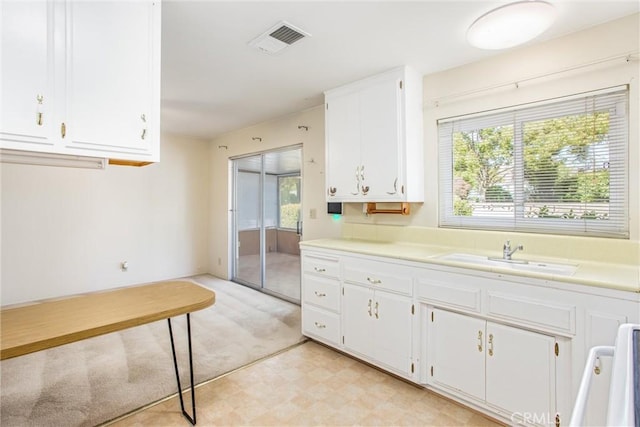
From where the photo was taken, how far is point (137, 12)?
169cm

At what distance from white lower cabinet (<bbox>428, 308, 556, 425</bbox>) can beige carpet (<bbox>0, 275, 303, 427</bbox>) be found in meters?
1.45

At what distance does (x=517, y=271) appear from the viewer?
1.78m

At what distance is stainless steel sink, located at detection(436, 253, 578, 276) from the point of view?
194cm

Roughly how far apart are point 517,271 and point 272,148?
3479 millimetres

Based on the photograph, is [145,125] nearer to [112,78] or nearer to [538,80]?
[112,78]

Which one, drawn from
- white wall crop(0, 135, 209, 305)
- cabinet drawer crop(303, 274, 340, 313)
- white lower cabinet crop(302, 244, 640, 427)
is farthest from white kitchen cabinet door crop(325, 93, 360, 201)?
white wall crop(0, 135, 209, 305)

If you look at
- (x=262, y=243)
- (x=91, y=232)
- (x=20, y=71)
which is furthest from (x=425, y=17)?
(x=91, y=232)

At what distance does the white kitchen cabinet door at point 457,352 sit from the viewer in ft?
6.40

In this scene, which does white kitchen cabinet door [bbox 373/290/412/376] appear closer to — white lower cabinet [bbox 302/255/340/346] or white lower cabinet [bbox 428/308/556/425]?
white lower cabinet [bbox 428/308/556/425]

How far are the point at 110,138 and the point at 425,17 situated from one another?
6.48 ft

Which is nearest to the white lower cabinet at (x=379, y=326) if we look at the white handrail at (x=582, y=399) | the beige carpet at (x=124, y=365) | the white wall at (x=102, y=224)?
the beige carpet at (x=124, y=365)

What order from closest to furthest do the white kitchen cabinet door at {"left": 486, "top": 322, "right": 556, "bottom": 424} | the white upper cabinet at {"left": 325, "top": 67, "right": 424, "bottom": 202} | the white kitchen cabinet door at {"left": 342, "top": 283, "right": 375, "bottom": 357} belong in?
the white kitchen cabinet door at {"left": 486, "top": 322, "right": 556, "bottom": 424}
the white kitchen cabinet door at {"left": 342, "top": 283, "right": 375, "bottom": 357}
the white upper cabinet at {"left": 325, "top": 67, "right": 424, "bottom": 202}

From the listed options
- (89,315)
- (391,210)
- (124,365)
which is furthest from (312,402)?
(391,210)

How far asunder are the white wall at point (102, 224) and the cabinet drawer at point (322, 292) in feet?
10.8
